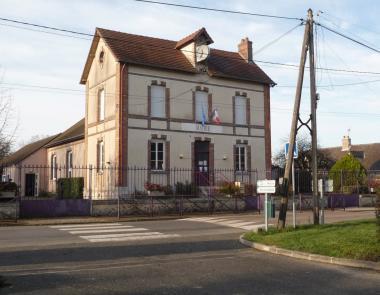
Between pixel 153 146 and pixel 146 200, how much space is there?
14.0 ft

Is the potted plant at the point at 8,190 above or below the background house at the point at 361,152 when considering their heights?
below

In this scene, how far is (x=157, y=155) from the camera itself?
27.0 meters

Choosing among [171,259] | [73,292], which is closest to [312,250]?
[171,259]

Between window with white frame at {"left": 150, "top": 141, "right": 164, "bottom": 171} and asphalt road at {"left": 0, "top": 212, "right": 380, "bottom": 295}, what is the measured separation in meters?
12.1

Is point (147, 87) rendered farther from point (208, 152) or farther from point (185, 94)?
point (208, 152)

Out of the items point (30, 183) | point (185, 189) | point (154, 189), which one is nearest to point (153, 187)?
point (154, 189)

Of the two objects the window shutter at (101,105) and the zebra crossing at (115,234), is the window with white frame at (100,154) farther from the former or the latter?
the zebra crossing at (115,234)

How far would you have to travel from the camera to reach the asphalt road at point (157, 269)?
7.59 metres

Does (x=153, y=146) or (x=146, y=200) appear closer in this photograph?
(x=146, y=200)

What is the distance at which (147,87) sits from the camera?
26750 mm

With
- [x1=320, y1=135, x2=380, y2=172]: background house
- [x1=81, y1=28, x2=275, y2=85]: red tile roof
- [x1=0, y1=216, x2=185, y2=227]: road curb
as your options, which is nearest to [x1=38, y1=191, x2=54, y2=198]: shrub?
[x1=81, y1=28, x2=275, y2=85]: red tile roof

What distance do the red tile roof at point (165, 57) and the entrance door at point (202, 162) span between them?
4234mm

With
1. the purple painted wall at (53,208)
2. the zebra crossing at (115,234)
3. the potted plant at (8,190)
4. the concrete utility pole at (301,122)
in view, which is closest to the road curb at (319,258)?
the concrete utility pole at (301,122)

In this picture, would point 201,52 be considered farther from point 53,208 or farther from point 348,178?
point 348,178
